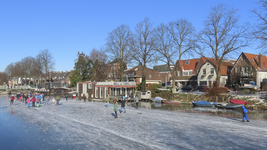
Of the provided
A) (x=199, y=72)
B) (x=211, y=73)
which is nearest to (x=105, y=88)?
(x=199, y=72)

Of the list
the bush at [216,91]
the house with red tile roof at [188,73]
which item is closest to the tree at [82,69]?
the house with red tile roof at [188,73]

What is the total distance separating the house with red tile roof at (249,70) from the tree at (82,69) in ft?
148

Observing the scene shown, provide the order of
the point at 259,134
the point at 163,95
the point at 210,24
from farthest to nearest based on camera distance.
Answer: the point at 163,95 → the point at 210,24 → the point at 259,134

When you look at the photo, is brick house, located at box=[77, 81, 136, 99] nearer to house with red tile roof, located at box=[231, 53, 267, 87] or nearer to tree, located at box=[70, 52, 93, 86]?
tree, located at box=[70, 52, 93, 86]

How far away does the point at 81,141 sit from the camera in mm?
12516

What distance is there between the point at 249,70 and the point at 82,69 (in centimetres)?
5084

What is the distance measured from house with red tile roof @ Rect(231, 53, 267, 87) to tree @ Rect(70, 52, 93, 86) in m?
45.0

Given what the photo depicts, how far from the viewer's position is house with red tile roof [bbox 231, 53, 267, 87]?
47531mm

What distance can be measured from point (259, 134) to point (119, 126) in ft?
32.9

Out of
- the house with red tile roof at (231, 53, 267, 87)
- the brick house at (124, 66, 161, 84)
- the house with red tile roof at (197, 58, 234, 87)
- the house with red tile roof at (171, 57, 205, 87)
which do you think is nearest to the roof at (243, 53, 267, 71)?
the house with red tile roof at (231, 53, 267, 87)

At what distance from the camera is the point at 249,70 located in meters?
47.4

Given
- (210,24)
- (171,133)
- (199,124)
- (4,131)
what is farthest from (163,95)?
(4,131)

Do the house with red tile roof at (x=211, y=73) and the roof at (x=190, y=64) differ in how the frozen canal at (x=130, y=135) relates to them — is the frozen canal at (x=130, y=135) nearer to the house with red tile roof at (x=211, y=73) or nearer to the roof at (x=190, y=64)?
the house with red tile roof at (x=211, y=73)

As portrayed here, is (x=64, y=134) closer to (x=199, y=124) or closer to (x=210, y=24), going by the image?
(x=199, y=124)
